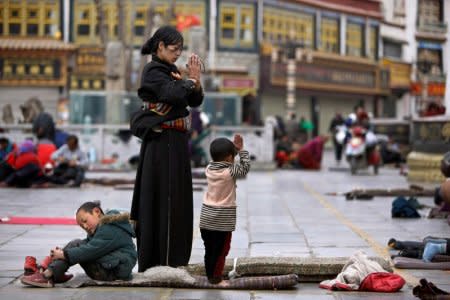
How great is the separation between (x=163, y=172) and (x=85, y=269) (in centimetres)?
91

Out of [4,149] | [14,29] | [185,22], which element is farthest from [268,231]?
[14,29]

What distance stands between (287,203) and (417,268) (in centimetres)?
852

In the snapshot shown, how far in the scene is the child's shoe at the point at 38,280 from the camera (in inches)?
337

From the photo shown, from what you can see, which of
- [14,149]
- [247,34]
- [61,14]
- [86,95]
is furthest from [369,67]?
[14,149]

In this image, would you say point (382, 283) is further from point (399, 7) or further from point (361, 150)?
point (399, 7)

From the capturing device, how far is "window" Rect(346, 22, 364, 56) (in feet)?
225

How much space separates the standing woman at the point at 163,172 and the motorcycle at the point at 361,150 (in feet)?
68.4

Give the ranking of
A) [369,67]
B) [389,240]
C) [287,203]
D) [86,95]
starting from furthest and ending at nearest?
[369,67] < [86,95] < [287,203] < [389,240]

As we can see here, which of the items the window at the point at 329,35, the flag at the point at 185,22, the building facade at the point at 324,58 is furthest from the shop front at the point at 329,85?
the flag at the point at 185,22

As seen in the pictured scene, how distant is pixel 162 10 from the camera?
189 ft

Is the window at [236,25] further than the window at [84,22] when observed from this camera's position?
Yes

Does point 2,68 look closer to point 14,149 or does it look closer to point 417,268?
point 14,149

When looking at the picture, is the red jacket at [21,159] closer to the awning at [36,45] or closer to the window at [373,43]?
the awning at [36,45]

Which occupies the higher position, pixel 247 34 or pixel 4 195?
pixel 247 34
